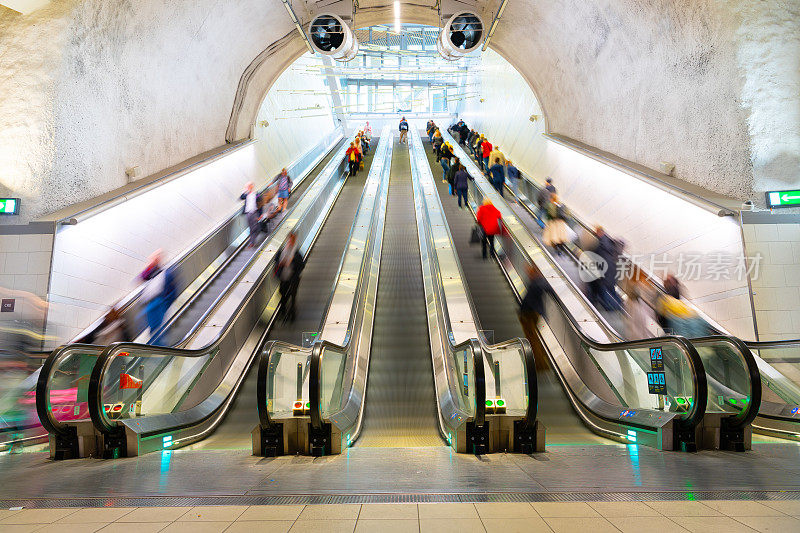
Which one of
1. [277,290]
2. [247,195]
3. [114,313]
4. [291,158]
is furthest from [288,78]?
[114,313]

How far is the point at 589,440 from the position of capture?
5.31 metres

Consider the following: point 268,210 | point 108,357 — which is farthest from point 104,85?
point 268,210

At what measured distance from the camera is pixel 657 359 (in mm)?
5098

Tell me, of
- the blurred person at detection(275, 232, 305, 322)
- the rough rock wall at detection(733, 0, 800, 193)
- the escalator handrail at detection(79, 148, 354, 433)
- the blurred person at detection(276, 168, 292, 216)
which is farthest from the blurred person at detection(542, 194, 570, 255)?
the blurred person at detection(276, 168, 292, 216)

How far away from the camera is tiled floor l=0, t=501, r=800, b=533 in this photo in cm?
255

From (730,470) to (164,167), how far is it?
31.5ft

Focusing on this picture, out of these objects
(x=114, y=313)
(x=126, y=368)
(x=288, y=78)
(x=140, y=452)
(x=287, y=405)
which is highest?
(x=288, y=78)

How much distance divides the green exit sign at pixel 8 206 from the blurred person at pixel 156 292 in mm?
1720

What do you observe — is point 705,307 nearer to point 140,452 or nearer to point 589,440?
point 589,440

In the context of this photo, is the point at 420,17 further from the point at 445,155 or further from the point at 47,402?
the point at 47,402

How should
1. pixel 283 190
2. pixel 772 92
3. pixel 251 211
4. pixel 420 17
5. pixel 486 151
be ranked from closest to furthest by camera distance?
pixel 772 92 → pixel 251 211 → pixel 420 17 → pixel 283 190 → pixel 486 151

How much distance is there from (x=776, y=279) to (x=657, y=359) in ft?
8.68

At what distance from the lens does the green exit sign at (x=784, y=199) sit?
21.9 feet

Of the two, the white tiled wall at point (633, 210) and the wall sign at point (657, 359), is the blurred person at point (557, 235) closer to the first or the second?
the white tiled wall at point (633, 210)
